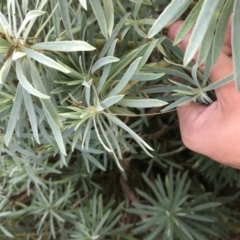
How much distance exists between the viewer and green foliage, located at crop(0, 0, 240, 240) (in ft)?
1.53

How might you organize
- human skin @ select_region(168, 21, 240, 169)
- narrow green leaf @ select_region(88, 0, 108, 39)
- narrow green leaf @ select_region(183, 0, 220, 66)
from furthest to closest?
human skin @ select_region(168, 21, 240, 169) → narrow green leaf @ select_region(88, 0, 108, 39) → narrow green leaf @ select_region(183, 0, 220, 66)

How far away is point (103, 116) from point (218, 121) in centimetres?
23

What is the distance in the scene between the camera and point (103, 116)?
0.73 meters

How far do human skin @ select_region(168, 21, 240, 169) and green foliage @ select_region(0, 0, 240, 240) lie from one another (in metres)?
0.03

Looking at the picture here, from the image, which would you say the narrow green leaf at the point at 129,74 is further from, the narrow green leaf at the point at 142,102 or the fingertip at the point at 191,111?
the fingertip at the point at 191,111

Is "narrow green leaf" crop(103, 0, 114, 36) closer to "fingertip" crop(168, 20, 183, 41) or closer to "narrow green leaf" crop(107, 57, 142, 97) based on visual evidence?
"narrow green leaf" crop(107, 57, 142, 97)

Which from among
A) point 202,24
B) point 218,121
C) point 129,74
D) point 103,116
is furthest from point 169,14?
point 103,116

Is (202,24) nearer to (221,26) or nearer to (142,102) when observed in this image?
(221,26)

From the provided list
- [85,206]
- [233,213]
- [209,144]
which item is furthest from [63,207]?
[209,144]

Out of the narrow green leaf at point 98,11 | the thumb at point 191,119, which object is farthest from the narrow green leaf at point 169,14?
the thumb at point 191,119

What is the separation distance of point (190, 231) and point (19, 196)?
1.63 feet

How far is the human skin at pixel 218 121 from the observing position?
1.86 feet

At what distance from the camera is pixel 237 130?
57cm

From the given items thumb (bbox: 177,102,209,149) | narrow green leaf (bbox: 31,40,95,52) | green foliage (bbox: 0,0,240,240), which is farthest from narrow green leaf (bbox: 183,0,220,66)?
thumb (bbox: 177,102,209,149)
